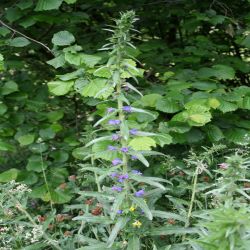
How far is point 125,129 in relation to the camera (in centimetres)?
217

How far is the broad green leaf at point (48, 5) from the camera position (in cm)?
301

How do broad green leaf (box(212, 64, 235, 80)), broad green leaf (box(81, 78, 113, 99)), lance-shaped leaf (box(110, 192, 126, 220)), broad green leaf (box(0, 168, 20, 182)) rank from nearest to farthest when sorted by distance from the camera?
lance-shaped leaf (box(110, 192, 126, 220)) < broad green leaf (box(81, 78, 113, 99)) < broad green leaf (box(212, 64, 235, 80)) < broad green leaf (box(0, 168, 20, 182))

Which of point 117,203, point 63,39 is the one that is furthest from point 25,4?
point 117,203

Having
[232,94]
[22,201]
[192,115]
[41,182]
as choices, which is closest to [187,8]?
[232,94]

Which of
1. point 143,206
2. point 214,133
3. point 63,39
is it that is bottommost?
point 214,133

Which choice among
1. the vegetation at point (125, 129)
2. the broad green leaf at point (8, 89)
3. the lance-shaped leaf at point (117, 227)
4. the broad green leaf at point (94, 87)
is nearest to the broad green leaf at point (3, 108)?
the vegetation at point (125, 129)

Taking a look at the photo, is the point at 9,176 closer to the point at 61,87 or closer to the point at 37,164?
the point at 37,164

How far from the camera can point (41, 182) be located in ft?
11.6

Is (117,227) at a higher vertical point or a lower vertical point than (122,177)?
lower

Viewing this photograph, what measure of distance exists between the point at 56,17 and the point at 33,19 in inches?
7.5

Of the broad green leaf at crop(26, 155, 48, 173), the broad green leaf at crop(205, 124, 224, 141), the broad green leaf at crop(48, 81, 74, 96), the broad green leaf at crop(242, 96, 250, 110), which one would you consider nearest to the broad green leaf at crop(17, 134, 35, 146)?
the broad green leaf at crop(26, 155, 48, 173)

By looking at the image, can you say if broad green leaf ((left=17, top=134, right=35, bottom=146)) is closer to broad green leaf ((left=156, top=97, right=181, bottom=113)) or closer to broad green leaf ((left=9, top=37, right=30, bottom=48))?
broad green leaf ((left=9, top=37, right=30, bottom=48))

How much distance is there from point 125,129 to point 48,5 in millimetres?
1289

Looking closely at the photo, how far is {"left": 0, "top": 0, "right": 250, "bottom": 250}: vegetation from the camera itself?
7.38ft
